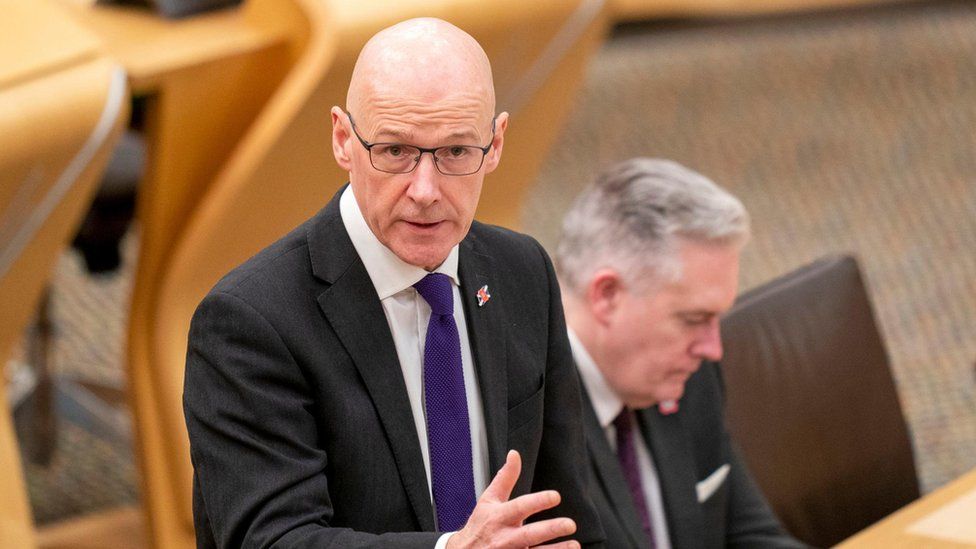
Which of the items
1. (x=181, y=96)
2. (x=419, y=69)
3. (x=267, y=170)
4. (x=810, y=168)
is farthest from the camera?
(x=810, y=168)

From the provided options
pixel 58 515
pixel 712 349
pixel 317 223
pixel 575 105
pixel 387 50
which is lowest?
pixel 58 515

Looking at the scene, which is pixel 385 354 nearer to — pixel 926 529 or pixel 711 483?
pixel 711 483

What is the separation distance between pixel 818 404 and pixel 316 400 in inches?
69.1

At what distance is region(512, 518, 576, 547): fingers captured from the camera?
1114mm

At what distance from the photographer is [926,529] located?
2.26 metres

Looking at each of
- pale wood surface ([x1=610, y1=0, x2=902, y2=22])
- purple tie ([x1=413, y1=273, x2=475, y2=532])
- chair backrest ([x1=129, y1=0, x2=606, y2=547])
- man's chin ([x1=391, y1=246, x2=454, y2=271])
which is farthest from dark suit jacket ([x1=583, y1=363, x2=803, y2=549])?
pale wood surface ([x1=610, y1=0, x2=902, y2=22])

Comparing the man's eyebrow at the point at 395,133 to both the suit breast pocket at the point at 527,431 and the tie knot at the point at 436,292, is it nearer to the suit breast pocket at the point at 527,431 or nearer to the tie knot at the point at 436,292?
the tie knot at the point at 436,292

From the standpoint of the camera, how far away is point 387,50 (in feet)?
3.62

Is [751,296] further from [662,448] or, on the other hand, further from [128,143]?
[128,143]

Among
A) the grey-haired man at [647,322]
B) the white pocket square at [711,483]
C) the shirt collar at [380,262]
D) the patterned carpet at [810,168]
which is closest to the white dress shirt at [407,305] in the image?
the shirt collar at [380,262]

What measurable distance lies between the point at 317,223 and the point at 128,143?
2.53 meters

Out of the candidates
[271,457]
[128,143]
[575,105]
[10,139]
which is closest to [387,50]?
[271,457]

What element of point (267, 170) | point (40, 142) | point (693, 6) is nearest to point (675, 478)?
point (267, 170)

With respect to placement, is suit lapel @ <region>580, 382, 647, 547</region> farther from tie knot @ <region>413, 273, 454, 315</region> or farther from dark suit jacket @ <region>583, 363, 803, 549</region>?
tie knot @ <region>413, 273, 454, 315</region>
